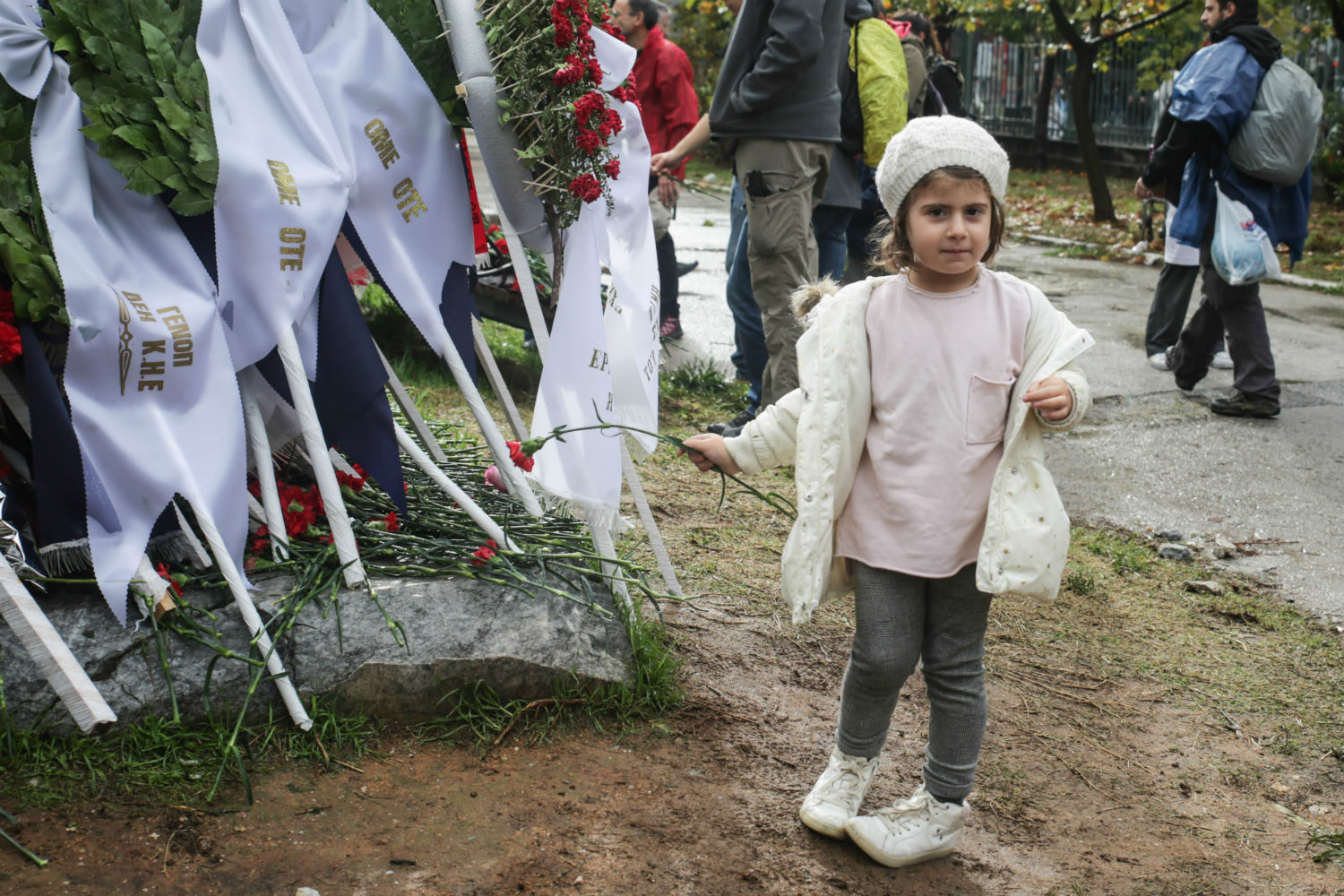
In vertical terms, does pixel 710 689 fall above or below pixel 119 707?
below

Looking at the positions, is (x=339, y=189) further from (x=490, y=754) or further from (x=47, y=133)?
(x=490, y=754)

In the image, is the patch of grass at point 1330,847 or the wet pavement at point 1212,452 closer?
the patch of grass at point 1330,847

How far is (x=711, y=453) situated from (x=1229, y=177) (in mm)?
4615

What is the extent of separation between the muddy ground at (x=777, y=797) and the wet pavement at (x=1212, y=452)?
915mm

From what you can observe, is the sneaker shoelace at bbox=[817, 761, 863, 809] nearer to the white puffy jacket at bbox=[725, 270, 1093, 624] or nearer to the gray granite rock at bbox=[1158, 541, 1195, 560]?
the white puffy jacket at bbox=[725, 270, 1093, 624]

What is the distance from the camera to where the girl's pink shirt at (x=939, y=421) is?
248 centimetres

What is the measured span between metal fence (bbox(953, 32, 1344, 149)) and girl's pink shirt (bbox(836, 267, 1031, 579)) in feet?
54.1

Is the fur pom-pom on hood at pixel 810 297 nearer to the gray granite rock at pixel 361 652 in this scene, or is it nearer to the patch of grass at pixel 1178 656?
the gray granite rock at pixel 361 652

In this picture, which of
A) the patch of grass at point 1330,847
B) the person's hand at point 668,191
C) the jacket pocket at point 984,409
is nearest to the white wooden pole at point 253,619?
the jacket pocket at point 984,409

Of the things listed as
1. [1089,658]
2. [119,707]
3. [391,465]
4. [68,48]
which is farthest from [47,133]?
[1089,658]

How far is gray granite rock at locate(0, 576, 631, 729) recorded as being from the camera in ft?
8.75

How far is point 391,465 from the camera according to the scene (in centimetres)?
302

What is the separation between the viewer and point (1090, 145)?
14.2m

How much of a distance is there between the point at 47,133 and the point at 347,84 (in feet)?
2.13
